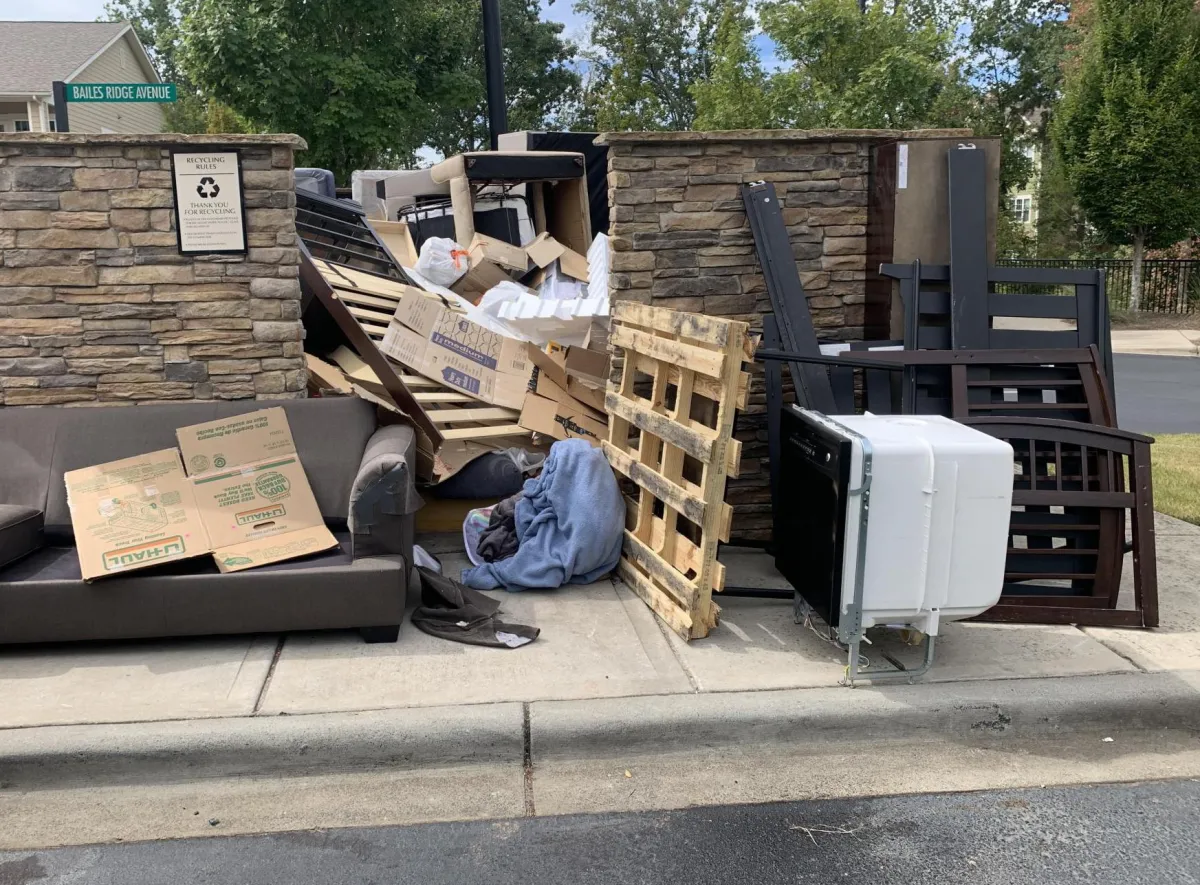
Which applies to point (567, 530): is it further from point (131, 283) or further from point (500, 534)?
point (131, 283)

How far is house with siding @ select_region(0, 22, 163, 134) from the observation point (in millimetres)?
24219

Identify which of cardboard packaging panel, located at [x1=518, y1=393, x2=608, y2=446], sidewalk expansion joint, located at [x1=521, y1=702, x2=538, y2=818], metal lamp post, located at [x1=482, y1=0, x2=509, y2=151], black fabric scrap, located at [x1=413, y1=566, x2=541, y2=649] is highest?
metal lamp post, located at [x1=482, y1=0, x2=509, y2=151]

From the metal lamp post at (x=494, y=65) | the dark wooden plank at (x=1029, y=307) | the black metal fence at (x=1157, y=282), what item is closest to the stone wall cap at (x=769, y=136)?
the dark wooden plank at (x=1029, y=307)

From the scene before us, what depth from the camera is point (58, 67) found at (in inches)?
992

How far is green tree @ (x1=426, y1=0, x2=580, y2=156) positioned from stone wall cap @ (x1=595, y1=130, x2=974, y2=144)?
26680 millimetres

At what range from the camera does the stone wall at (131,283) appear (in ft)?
16.0

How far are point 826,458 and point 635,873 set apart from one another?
1.69m

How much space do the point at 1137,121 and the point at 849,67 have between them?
5.92m

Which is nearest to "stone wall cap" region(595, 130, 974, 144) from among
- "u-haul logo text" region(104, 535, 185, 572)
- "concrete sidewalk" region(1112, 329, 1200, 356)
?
"u-haul logo text" region(104, 535, 185, 572)

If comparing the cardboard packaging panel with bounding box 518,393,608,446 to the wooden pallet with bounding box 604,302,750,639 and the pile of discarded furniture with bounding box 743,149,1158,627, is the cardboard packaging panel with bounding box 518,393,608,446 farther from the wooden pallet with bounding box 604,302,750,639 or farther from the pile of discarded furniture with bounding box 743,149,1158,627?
the pile of discarded furniture with bounding box 743,149,1158,627

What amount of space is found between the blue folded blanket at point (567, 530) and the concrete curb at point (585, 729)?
1.30 metres

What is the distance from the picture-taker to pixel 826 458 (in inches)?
149

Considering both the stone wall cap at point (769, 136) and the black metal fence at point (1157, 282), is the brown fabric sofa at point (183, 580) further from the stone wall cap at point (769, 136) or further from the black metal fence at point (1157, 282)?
the black metal fence at point (1157, 282)

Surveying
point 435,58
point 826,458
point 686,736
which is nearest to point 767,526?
point 826,458
